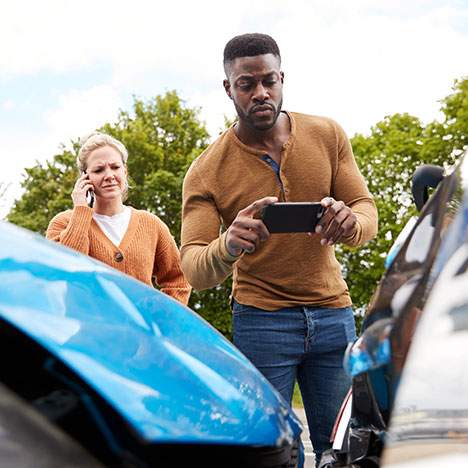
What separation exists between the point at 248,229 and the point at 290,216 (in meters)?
0.12

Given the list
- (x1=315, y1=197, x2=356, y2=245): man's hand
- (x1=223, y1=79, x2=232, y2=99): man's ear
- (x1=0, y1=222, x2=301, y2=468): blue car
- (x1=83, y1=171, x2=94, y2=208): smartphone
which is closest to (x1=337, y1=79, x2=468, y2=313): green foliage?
(x1=83, y1=171, x2=94, y2=208): smartphone

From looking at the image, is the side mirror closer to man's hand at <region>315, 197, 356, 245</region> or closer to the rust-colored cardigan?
man's hand at <region>315, 197, 356, 245</region>

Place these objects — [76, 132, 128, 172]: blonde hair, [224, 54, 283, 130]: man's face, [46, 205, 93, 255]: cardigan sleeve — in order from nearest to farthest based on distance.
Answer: [224, 54, 283, 130]: man's face < [46, 205, 93, 255]: cardigan sleeve < [76, 132, 128, 172]: blonde hair

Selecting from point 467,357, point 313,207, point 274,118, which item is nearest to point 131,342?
point 467,357

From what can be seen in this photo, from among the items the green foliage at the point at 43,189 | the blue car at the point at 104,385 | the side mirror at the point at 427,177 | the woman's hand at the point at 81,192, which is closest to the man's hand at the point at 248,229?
the side mirror at the point at 427,177

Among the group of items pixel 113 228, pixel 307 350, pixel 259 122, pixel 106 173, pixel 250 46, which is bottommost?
pixel 307 350

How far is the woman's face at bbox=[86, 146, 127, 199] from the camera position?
4.12m

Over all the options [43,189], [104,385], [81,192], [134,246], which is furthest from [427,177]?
[43,189]

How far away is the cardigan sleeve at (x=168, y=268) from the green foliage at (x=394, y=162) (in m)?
20.5

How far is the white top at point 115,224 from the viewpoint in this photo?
13.1 ft

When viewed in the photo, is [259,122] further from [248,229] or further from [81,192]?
[81,192]

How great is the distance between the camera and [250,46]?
2.84m

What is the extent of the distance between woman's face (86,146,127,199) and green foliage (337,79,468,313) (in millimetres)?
20636

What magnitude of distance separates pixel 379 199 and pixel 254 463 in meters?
25.8
